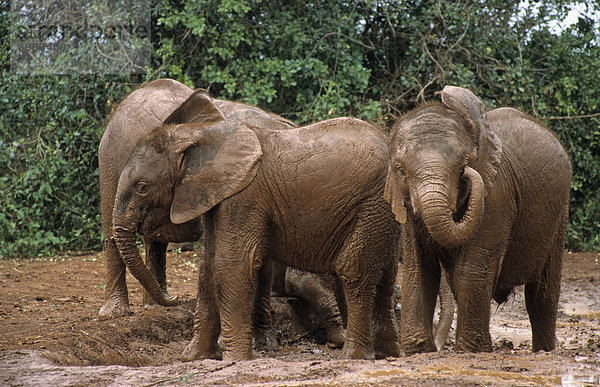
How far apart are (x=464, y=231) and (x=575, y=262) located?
367 inches

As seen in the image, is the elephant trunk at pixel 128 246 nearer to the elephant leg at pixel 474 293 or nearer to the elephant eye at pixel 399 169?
the elephant eye at pixel 399 169

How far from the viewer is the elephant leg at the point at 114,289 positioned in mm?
8727

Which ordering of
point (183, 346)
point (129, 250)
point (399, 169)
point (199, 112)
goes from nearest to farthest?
point (399, 169) → point (129, 250) → point (199, 112) → point (183, 346)

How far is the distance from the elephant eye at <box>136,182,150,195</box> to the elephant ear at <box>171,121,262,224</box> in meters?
0.24

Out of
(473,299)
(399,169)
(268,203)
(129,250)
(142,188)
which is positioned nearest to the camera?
(399,169)

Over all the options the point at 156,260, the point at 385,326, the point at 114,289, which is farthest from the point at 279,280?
the point at 385,326

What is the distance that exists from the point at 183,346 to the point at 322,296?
5.55 feet

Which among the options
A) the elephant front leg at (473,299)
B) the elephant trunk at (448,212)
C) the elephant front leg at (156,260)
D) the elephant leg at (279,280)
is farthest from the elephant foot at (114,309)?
the elephant trunk at (448,212)

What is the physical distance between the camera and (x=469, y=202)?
597 cm

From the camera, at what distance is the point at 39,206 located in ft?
47.1

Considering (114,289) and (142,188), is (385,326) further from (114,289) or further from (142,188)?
(114,289)

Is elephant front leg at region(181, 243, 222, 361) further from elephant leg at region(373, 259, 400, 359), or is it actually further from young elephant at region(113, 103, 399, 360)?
elephant leg at region(373, 259, 400, 359)

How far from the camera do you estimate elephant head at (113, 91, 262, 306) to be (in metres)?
7.09

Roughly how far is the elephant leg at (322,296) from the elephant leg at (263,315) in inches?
32.4
